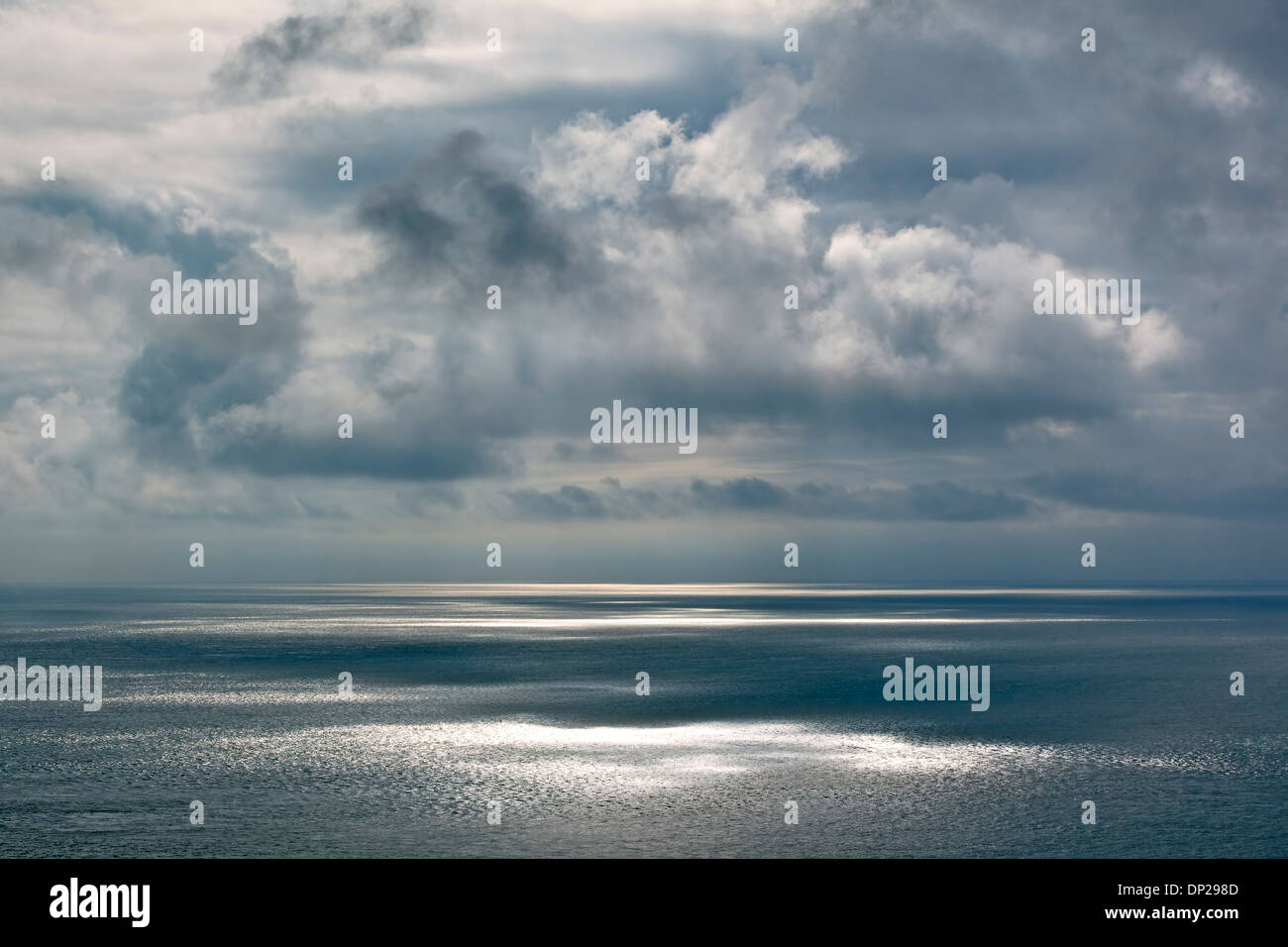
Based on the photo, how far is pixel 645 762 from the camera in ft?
→ 194

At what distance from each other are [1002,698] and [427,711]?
45806mm

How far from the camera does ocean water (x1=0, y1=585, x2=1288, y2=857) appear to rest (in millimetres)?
44031

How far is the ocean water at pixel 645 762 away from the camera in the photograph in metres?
44.0

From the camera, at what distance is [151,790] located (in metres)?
52.8
